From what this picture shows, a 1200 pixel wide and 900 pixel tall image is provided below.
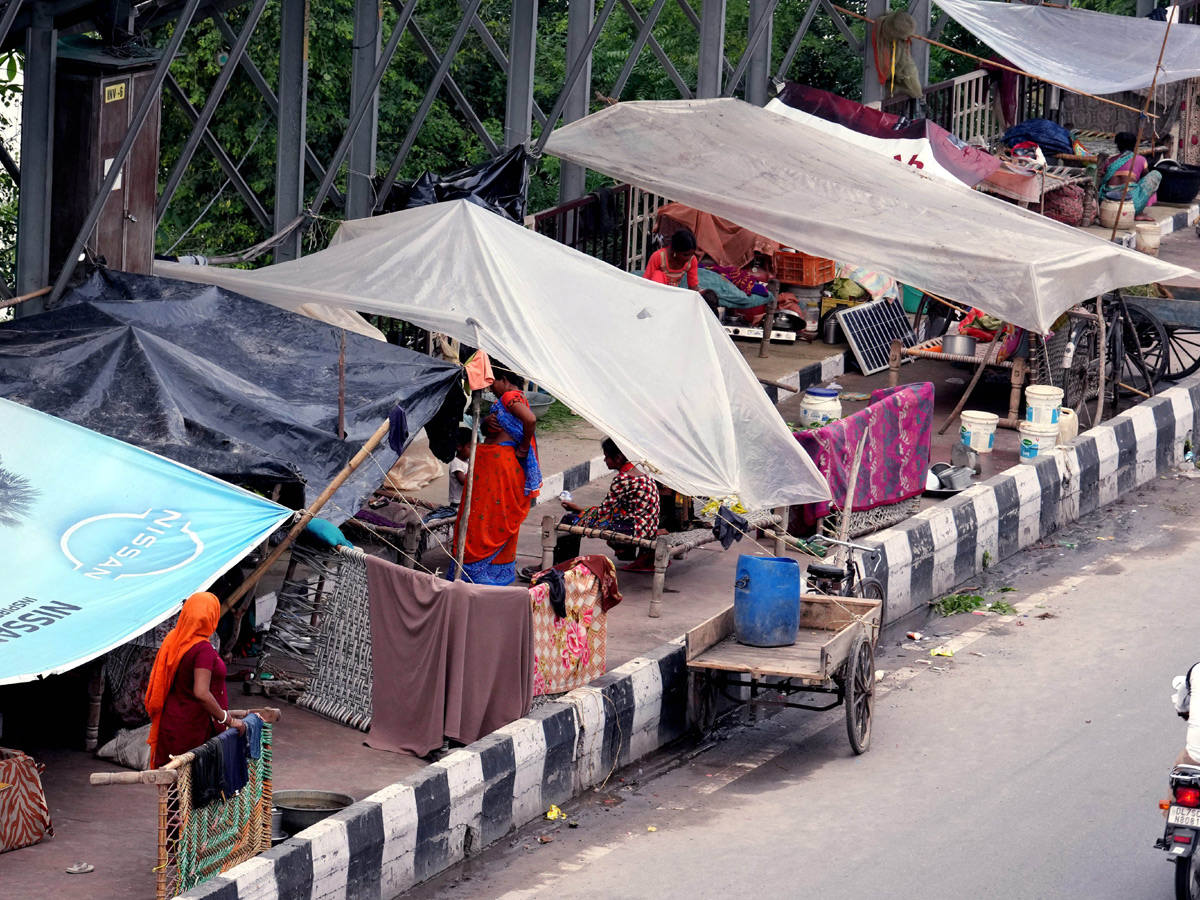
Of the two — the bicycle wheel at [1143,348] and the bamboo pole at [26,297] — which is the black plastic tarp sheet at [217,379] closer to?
the bamboo pole at [26,297]

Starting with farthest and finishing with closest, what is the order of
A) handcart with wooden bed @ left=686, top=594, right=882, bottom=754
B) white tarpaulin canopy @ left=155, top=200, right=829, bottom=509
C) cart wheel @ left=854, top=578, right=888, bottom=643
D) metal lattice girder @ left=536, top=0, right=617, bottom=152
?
1. metal lattice girder @ left=536, top=0, right=617, bottom=152
2. cart wheel @ left=854, top=578, right=888, bottom=643
3. white tarpaulin canopy @ left=155, top=200, right=829, bottom=509
4. handcart with wooden bed @ left=686, top=594, right=882, bottom=754

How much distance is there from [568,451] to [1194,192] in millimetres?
12905

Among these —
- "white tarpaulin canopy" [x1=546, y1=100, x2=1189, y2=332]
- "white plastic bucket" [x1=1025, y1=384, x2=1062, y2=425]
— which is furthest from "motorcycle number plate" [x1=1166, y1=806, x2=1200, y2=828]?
"white plastic bucket" [x1=1025, y1=384, x2=1062, y2=425]

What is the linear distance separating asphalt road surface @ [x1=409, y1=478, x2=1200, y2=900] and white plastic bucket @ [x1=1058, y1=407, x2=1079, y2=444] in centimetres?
226

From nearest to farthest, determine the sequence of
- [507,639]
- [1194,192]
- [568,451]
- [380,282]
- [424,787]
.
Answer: [424,787], [507,639], [380,282], [568,451], [1194,192]

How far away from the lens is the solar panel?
55.2 feet

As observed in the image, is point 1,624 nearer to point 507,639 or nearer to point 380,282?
point 507,639

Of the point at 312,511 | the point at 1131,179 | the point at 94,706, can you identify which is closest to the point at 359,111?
the point at 312,511

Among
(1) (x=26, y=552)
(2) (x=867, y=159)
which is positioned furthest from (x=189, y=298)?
(2) (x=867, y=159)

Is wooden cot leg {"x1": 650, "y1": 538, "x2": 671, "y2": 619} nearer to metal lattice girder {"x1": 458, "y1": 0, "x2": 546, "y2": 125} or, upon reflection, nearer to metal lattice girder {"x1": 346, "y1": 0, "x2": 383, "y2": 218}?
metal lattice girder {"x1": 346, "y1": 0, "x2": 383, "y2": 218}

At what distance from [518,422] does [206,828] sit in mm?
3879

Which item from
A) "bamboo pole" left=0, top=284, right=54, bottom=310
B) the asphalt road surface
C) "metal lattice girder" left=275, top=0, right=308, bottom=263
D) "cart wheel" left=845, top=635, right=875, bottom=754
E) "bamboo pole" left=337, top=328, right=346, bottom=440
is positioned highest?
"metal lattice girder" left=275, top=0, right=308, bottom=263

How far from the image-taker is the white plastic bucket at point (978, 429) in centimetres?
1417

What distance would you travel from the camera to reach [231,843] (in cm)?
749
